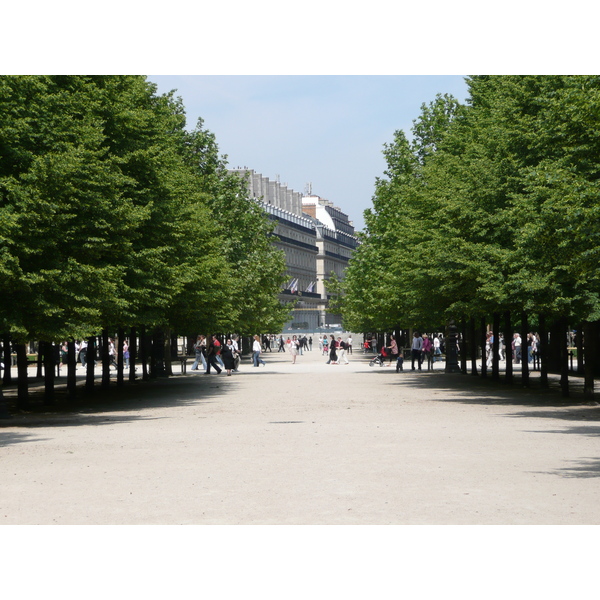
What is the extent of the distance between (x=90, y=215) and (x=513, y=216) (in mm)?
9936

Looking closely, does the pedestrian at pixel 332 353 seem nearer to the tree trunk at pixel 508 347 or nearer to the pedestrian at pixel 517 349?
the pedestrian at pixel 517 349

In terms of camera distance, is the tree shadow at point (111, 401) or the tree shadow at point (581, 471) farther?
the tree shadow at point (111, 401)

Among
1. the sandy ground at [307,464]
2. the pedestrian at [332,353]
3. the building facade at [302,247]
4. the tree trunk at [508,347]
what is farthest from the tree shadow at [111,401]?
the building facade at [302,247]

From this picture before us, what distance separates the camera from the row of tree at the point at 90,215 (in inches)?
881

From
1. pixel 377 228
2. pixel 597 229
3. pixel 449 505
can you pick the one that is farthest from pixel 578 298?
pixel 377 228

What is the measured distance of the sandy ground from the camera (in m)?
10.4

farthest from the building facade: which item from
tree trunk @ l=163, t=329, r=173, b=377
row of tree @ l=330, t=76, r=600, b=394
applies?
row of tree @ l=330, t=76, r=600, b=394

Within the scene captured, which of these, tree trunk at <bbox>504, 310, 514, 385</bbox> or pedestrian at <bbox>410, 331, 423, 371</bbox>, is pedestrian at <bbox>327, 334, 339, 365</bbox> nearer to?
pedestrian at <bbox>410, 331, 423, 371</bbox>

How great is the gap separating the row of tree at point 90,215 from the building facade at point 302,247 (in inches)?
4373

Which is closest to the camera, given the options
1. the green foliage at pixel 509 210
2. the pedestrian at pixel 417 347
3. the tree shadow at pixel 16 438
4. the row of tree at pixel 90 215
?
the tree shadow at pixel 16 438

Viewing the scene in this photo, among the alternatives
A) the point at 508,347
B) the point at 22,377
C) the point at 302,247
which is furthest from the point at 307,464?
the point at 302,247

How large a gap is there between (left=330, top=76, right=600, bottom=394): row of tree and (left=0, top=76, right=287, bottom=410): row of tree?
773cm

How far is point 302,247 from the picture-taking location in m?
174

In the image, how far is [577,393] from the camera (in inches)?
1228
